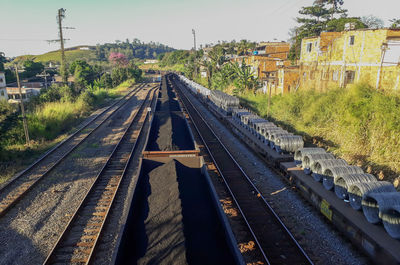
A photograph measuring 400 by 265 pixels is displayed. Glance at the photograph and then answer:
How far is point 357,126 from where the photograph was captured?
1265cm

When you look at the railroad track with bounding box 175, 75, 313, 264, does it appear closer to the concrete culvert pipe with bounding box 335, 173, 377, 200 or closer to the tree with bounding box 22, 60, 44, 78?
the concrete culvert pipe with bounding box 335, 173, 377, 200

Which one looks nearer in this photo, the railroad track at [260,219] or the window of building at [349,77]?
the railroad track at [260,219]

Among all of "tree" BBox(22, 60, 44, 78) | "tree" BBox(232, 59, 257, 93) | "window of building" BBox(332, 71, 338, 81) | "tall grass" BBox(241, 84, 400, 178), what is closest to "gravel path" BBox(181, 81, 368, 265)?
"tall grass" BBox(241, 84, 400, 178)

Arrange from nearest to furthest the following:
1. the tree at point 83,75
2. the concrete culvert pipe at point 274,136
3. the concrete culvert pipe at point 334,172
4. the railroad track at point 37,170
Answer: the concrete culvert pipe at point 334,172
the railroad track at point 37,170
the concrete culvert pipe at point 274,136
the tree at point 83,75

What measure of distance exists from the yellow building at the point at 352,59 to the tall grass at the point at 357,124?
2635 millimetres

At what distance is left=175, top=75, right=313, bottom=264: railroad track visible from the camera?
703 cm

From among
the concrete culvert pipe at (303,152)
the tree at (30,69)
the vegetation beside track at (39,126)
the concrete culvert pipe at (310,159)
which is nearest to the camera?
the concrete culvert pipe at (310,159)

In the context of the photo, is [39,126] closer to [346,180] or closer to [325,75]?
[346,180]

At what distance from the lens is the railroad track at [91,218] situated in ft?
23.0

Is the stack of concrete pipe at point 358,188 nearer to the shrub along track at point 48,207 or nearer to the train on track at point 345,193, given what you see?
the train on track at point 345,193

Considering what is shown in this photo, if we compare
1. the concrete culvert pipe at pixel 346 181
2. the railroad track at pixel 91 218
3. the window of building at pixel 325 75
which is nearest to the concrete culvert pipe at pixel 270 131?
the concrete culvert pipe at pixel 346 181

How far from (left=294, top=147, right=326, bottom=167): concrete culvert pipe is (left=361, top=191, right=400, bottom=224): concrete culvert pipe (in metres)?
3.35

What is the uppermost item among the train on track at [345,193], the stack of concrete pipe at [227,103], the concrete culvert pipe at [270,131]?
the stack of concrete pipe at [227,103]

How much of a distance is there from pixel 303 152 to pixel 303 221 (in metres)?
3.15
